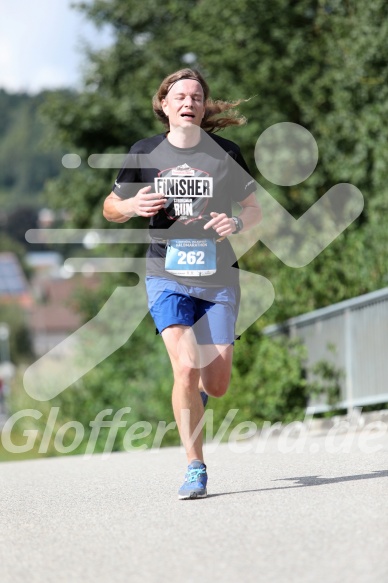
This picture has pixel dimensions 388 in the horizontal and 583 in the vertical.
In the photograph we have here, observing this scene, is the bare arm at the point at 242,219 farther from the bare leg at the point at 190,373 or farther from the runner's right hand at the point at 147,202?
the bare leg at the point at 190,373

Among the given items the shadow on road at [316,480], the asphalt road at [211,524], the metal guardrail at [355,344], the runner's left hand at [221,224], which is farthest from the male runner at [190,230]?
the metal guardrail at [355,344]

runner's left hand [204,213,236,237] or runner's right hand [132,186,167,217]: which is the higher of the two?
runner's right hand [132,186,167,217]

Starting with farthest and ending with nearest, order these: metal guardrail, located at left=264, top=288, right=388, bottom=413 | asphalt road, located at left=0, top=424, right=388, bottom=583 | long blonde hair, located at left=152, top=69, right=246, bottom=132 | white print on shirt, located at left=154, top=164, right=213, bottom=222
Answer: metal guardrail, located at left=264, top=288, right=388, bottom=413
long blonde hair, located at left=152, top=69, right=246, bottom=132
white print on shirt, located at left=154, top=164, right=213, bottom=222
asphalt road, located at left=0, top=424, right=388, bottom=583

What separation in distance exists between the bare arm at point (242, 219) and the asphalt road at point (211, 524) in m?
1.34

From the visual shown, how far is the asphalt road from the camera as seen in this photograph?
4375 mm

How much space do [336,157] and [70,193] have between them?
9.95m

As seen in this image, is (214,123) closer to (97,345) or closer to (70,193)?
(97,345)

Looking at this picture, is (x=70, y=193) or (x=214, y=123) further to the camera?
(x=70, y=193)

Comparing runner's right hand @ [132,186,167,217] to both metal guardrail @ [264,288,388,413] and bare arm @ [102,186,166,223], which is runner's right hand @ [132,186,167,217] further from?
metal guardrail @ [264,288,388,413]

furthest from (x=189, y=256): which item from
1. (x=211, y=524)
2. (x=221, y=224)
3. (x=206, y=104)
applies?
(x=211, y=524)

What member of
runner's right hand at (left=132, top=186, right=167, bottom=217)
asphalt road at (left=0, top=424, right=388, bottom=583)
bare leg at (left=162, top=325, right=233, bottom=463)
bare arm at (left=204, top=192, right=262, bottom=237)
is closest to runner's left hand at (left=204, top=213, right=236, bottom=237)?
bare arm at (left=204, top=192, right=262, bottom=237)

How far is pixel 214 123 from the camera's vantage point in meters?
6.76

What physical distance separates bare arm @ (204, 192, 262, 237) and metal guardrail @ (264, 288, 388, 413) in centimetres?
482

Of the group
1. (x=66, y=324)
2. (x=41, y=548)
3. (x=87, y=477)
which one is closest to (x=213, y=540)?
(x=41, y=548)
